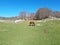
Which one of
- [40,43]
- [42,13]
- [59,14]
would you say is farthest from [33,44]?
[42,13]

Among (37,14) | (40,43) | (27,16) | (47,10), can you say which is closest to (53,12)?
(47,10)

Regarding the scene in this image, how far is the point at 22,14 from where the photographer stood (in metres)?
57.6

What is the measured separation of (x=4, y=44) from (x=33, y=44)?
1955 mm

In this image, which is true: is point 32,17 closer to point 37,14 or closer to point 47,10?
point 37,14

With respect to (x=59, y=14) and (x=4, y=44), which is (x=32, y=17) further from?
(x=4, y=44)

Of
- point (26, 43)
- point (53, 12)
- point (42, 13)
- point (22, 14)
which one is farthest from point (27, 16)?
point (26, 43)

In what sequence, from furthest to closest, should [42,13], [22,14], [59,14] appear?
[22,14] → [42,13] → [59,14]

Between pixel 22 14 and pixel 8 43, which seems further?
pixel 22 14

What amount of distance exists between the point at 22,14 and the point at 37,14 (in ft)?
22.5

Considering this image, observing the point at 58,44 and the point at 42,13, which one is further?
the point at 42,13

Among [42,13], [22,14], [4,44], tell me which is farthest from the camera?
[22,14]

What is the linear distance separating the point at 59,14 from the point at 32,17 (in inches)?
398

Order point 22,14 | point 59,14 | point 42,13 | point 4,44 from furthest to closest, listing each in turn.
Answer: point 22,14
point 42,13
point 59,14
point 4,44

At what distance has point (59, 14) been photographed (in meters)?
48.6
